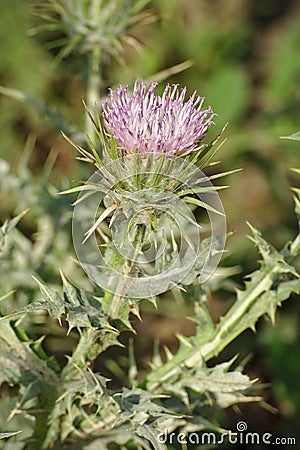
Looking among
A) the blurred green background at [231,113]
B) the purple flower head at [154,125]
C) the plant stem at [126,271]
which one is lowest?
the plant stem at [126,271]

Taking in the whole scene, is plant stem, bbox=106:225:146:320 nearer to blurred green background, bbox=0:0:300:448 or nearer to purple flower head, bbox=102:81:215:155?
purple flower head, bbox=102:81:215:155

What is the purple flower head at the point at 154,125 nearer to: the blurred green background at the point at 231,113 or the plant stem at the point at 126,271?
the plant stem at the point at 126,271

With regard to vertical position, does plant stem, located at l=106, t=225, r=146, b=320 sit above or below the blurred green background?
below

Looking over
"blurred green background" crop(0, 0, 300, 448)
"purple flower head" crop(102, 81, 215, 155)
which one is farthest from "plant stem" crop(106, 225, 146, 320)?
"blurred green background" crop(0, 0, 300, 448)

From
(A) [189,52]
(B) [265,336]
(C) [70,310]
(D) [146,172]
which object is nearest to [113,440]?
(C) [70,310]

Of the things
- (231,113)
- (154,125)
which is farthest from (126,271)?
(231,113)

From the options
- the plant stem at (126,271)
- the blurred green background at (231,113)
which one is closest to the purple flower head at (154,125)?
the plant stem at (126,271)
